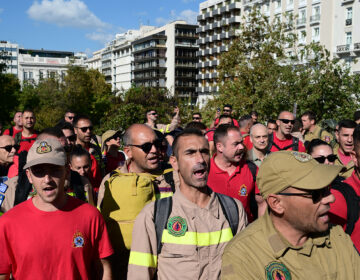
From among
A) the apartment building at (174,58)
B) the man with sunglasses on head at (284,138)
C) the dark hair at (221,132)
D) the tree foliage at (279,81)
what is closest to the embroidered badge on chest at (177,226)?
the dark hair at (221,132)

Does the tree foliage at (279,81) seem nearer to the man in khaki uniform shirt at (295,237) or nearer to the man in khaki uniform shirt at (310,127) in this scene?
the man in khaki uniform shirt at (310,127)

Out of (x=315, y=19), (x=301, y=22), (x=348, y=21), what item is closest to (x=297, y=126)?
(x=348, y=21)

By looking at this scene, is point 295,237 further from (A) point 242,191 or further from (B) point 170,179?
(A) point 242,191

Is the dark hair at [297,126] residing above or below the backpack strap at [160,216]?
above

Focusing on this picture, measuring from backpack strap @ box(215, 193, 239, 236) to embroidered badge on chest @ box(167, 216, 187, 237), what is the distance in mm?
353

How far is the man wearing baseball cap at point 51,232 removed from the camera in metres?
2.93

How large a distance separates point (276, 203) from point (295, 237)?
0.23 meters

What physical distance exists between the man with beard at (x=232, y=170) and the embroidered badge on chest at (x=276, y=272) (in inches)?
98.5

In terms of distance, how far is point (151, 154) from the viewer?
4.37 meters

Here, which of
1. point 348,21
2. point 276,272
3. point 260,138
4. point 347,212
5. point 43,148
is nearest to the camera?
point 276,272

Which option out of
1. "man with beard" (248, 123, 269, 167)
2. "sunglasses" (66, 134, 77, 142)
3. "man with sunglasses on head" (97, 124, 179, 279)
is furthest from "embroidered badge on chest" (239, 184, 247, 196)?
"sunglasses" (66, 134, 77, 142)

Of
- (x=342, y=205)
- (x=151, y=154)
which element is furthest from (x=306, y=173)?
(x=151, y=154)

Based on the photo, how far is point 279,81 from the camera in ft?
70.5

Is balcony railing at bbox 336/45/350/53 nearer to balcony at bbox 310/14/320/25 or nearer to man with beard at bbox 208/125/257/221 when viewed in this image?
balcony at bbox 310/14/320/25
